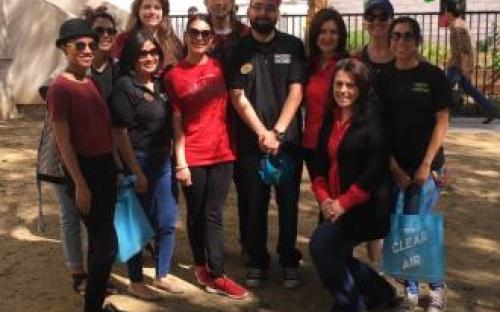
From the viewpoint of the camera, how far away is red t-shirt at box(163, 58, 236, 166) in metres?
4.36

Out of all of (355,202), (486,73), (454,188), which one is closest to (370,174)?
(355,202)

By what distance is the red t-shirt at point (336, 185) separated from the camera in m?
3.94

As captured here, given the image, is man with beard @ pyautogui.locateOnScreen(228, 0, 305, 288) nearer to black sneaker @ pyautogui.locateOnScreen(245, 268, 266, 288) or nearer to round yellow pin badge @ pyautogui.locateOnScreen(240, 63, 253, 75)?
round yellow pin badge @ pyautogui.locateOnScreen(240, 63, 253, 75)

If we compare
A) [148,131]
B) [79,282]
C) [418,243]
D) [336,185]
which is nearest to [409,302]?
[418,243]

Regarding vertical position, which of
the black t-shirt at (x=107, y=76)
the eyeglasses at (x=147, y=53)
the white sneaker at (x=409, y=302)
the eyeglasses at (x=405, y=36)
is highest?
the eyeglasses at (x=405, y=36)

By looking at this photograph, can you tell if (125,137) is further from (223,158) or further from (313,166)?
(313,166)

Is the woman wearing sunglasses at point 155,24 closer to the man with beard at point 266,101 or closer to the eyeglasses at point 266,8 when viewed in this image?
the man with beard at point 266,101

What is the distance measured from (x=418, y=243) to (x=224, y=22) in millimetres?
2091

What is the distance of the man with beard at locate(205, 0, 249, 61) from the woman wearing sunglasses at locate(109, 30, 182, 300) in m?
0.68

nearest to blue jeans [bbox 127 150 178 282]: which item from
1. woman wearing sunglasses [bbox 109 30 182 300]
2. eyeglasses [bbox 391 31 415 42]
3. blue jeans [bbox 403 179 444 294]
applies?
woman wearing sunglasses [bbox 109 30 182 300]

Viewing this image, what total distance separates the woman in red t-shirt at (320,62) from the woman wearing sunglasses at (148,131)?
91cm

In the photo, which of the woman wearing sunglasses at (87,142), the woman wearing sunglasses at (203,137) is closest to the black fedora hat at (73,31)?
the woman wearing sunglasses at (87,142)

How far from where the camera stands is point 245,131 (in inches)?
181

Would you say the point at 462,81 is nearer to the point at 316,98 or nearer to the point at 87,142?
the point at 316,98
